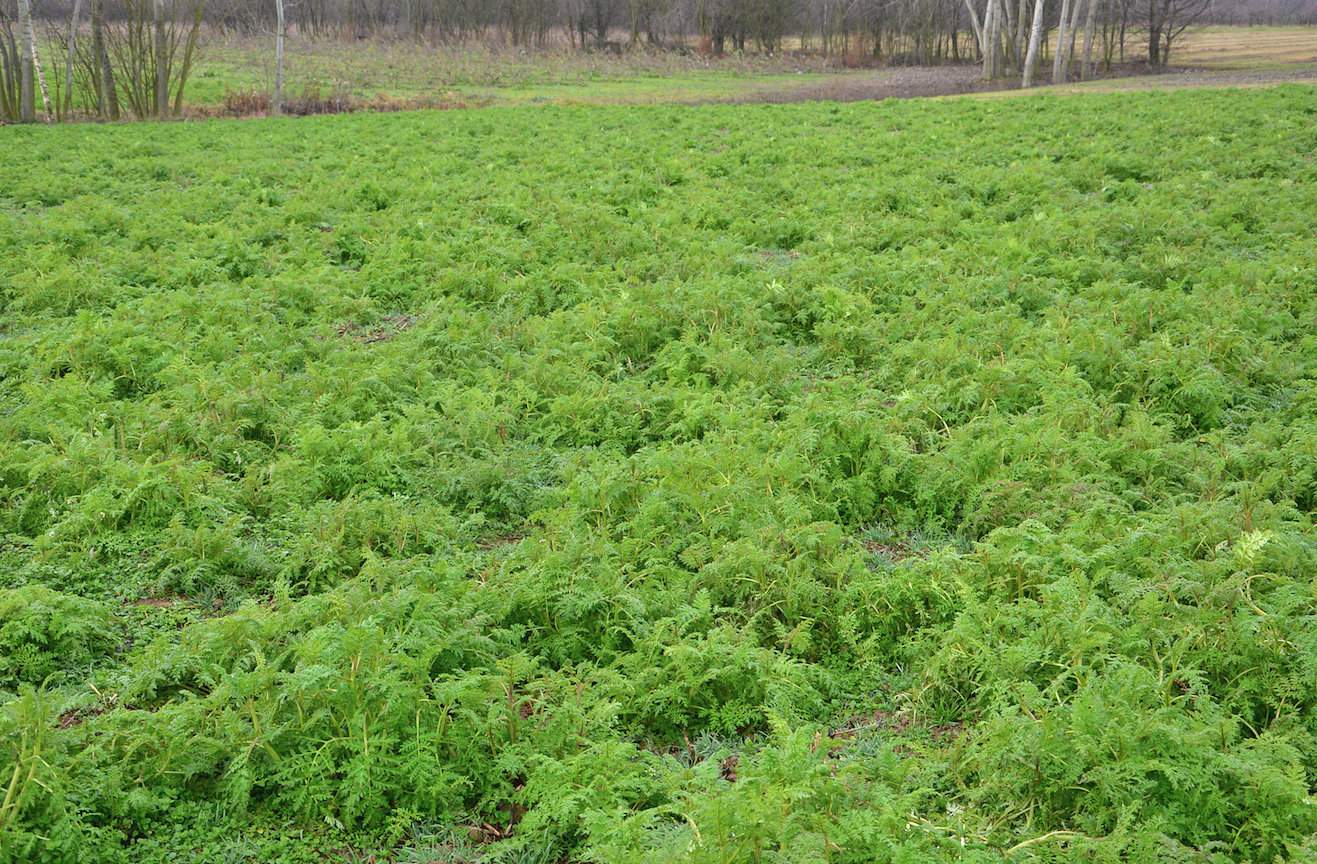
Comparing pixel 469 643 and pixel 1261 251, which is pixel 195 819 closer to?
pixel 469 643

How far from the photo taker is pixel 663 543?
568 centimetres

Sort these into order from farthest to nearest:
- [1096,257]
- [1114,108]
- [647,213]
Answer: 1. [1114,108]
2. [647,213]
3. [1096,257]

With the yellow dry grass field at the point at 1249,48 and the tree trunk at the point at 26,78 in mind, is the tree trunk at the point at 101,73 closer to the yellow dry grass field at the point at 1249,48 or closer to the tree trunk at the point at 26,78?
the tree trunk at the point at 26,78

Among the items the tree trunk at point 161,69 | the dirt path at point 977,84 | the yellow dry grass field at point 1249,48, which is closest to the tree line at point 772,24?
the yellow dry grass field at point 1249,48

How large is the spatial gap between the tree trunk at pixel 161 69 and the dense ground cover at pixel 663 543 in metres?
18.4

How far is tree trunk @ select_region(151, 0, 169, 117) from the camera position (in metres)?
27.9

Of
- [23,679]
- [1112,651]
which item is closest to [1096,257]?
[1112,651]

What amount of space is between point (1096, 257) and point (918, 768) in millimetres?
8453

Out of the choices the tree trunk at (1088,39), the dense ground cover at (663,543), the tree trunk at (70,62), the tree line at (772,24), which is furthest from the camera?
the tree line at (772,24)

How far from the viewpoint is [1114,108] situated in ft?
80.1

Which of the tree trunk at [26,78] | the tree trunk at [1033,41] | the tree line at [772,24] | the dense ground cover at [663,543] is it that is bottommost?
the dense ground cover at [663,543]

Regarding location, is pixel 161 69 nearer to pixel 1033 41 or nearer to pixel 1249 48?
pixel 1033 41

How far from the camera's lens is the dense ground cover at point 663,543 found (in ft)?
12.4

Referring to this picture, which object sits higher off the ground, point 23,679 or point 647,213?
point 647,213
